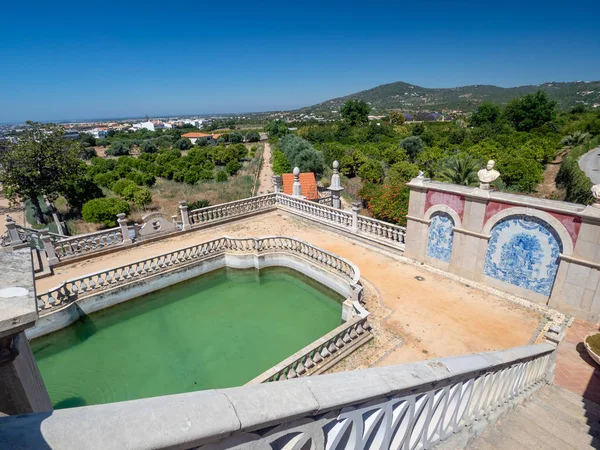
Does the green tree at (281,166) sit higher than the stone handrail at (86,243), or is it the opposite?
the stone handrail at (86,243)

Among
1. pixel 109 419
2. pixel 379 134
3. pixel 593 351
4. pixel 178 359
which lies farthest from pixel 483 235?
pixel 379 134

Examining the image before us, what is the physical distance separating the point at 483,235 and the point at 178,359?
30.9 ft

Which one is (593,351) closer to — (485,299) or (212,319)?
(485,299)

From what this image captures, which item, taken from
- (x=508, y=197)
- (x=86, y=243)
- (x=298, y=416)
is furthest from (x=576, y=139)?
(x=298, y=416)

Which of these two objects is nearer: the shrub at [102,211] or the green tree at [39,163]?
the green tree at [39,163]

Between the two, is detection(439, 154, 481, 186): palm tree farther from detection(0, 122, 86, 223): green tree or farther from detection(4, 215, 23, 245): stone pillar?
detection(0, 122, 86, 223): green tree

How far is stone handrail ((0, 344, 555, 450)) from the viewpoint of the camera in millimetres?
1073

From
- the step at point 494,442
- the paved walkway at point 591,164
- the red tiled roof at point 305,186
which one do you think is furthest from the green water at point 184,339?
the paved walkway at point 591,164

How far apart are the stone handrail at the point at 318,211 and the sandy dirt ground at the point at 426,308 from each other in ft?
3.27

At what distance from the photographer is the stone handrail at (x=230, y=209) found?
16109mm

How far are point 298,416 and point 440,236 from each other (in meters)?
10.7

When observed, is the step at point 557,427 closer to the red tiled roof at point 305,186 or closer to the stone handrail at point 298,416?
the stone handrail at point 298,416

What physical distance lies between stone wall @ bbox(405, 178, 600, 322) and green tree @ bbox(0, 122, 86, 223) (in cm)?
1820

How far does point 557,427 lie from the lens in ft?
13.9
